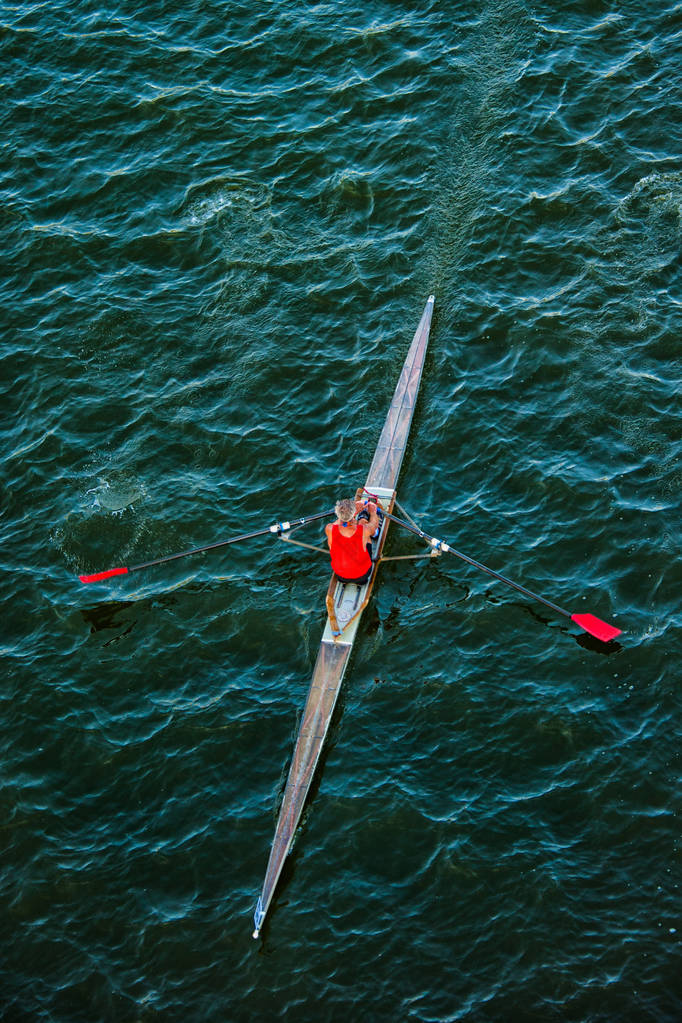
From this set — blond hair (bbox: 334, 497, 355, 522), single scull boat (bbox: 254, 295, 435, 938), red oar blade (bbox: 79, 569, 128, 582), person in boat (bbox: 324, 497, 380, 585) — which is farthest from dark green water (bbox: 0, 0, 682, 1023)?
blond hair (bbox: 334, 497, 355, 522)

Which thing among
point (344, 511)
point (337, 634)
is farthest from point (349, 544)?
point (337, 634)

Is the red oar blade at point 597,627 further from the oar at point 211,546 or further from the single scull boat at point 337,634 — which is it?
the oar at point 211,546

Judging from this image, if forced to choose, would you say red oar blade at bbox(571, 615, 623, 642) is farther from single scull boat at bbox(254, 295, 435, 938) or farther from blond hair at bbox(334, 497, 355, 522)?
blond hair at bbox(334, 497, 355, 522)

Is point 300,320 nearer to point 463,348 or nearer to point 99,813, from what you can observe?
point 463,348

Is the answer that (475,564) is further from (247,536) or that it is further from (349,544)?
(247,536)

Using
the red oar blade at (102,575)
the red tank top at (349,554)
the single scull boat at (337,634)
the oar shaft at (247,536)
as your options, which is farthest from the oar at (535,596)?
the red oar blade at (102,575)

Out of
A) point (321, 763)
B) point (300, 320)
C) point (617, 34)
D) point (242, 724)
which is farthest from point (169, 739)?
point (617, 34)
